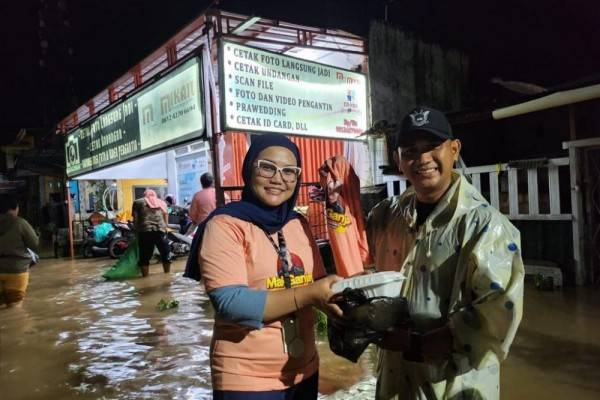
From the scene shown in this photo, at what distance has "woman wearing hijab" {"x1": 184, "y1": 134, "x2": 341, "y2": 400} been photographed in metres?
1.60

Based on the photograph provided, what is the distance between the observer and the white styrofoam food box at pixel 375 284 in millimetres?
1515

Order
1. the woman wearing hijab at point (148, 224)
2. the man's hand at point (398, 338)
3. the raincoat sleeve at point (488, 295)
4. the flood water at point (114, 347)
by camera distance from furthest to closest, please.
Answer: the woman wearing hijab at point (148, 224), the flood water at point (114, 347), the man's hand at point (398, 338), the raincoat sleeve at point (488, 295)

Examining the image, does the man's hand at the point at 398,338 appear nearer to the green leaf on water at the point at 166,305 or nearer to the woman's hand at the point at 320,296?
the woman's hand at the point at 320,296

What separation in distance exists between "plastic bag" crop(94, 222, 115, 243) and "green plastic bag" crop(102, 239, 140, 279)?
461cm

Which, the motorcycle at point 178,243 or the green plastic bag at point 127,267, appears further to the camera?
the motorcycle at point 178,243

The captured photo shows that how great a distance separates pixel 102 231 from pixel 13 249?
6952mm

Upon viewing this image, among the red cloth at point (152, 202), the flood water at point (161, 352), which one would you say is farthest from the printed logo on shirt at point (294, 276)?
the red cloth at point (152, 202)

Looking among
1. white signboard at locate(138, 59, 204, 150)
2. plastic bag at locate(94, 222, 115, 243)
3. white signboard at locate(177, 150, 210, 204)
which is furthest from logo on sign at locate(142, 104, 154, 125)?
plastic bag at locate(94, 222, 115, 243)

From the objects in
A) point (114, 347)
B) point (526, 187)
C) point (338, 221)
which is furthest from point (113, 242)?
point (338, 221)

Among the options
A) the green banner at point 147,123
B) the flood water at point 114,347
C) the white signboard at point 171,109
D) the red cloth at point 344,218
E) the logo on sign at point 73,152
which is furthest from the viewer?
the logo on sign at point 73,152

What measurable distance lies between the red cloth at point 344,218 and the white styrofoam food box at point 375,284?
0.49 metres

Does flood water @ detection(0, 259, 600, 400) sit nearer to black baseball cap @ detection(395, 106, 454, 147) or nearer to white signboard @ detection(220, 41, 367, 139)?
black baseball cap @ detection(395, 106, 454, 147)

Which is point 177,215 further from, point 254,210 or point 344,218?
point 254,210

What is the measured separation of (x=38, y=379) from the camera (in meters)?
4.20
